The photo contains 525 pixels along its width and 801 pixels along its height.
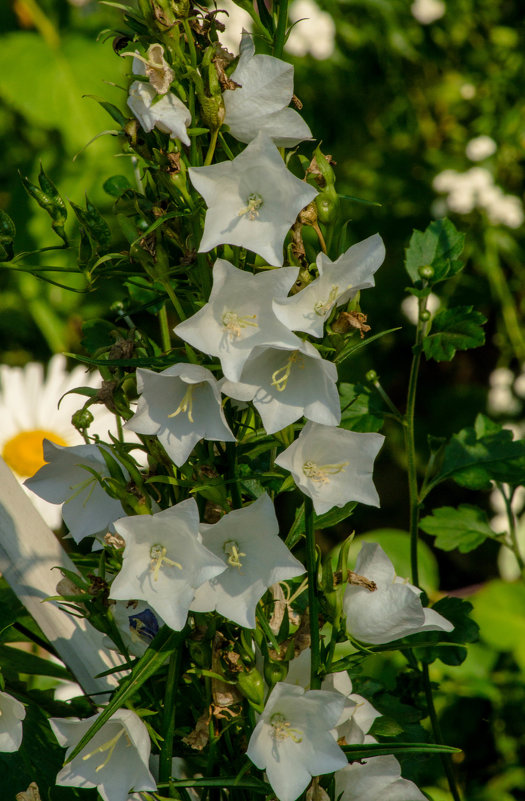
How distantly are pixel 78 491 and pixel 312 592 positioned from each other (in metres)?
0.15

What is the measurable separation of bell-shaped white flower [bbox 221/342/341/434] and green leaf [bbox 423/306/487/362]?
→ 218mm

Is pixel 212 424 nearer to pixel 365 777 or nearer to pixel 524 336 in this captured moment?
pixel 365 777

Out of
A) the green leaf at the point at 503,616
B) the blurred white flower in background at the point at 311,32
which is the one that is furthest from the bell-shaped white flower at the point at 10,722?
the blurred white flower in background at the point at 311,32

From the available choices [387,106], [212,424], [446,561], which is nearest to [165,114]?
[212,424]

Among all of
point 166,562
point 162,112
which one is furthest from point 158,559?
point 162,112

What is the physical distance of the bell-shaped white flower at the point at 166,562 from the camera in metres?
0.39

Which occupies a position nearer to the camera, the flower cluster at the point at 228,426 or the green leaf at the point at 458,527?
the flower cluster at the point at 228,426

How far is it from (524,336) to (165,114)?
1747 mm

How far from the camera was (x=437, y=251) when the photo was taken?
0.64 meters

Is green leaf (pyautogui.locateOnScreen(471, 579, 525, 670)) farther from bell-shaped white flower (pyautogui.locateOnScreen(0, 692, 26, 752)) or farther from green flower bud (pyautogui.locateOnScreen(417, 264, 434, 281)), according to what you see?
bell-shaped white flower (pyautogui.locateOnScreen(0, 692, 26, 752))

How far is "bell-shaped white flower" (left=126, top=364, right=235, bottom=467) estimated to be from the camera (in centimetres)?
40

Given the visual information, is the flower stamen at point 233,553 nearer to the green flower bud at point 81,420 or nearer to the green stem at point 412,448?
the green flower bud at point 81,420

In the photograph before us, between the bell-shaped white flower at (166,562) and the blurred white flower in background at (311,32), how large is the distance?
166 centimetres

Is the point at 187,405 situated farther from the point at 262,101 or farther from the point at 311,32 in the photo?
the point at 311,32
